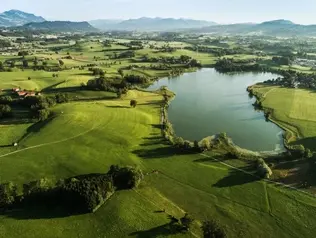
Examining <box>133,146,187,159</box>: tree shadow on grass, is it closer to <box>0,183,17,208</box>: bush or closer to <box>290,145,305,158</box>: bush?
<box>290,145,305,158</box>: bush

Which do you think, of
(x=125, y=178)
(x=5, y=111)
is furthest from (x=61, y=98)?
(x=125, y=178)

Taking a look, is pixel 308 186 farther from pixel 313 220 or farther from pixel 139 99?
pixel 139 99

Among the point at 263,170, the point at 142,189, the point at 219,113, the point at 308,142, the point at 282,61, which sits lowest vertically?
the point at 142,189

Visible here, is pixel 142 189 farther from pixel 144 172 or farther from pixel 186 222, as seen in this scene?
pixel 186 222

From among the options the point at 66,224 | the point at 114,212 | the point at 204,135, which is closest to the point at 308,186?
the point at 204,135

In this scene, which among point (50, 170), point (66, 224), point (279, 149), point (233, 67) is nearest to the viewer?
point (66, 224)

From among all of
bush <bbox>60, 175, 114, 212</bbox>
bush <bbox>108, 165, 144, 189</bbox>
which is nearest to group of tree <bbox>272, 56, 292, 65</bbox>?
bush <bbox>108, 165, 144, 189</bbox>
